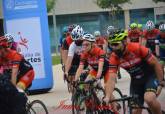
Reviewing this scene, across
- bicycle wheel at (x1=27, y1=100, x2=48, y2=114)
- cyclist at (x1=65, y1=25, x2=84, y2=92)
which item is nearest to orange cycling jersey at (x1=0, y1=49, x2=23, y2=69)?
bicycle wheel at (x1=27, y1=100, x2=48, y2=114)

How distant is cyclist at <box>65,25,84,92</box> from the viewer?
1274 centimetres

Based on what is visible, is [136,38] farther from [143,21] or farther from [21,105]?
[143,21]

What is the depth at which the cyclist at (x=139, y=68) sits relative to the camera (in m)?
8.20

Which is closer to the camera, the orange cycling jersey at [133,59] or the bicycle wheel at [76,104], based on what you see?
the orange cycling jersey at [133,59]

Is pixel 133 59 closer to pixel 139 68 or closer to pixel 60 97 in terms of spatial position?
pixel 139 68

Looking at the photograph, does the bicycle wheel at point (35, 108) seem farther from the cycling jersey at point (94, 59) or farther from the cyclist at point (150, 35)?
the cyclist at point (150, 35)

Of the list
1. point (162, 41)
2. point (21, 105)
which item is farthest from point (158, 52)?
point (21, 105)

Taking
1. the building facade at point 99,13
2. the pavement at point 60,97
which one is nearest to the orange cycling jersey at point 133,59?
the pavement at point 60,97

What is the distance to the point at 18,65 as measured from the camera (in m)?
10.1

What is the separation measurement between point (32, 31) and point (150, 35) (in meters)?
3.73

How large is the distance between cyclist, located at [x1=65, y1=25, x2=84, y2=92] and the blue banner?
4.31 metres

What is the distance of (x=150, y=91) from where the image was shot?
27.4 feet

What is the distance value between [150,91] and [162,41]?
7500 mm

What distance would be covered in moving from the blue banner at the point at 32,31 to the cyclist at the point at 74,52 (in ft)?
14.1
